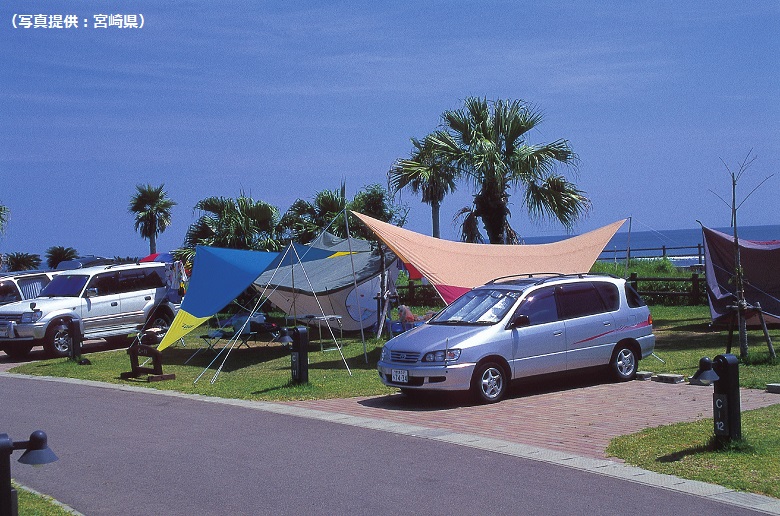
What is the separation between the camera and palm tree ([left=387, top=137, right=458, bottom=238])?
22.4 m

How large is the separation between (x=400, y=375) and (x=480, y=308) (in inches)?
69.3

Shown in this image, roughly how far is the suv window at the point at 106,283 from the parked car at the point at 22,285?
3235 millimetres

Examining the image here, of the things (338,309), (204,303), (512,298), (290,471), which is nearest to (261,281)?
(338,309)

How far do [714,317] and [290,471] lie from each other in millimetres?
14302

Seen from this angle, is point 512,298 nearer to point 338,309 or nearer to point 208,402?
point 208,402

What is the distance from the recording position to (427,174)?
73.3ft

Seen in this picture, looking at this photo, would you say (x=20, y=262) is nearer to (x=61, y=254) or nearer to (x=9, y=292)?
(x=61, y=254)

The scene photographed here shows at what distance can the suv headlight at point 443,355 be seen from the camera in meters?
12.2

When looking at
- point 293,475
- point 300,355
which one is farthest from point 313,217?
point 293,475

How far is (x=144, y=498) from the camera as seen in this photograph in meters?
7.51

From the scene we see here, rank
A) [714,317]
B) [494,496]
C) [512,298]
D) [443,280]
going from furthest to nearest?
[714,317] → [443,280] → [512,298] → [494,496]

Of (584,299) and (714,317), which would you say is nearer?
(584,299)

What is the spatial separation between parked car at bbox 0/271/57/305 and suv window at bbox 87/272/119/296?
3.24 meters

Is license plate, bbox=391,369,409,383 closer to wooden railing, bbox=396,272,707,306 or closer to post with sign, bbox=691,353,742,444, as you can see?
post with sign, bbox=691,353,742,444
